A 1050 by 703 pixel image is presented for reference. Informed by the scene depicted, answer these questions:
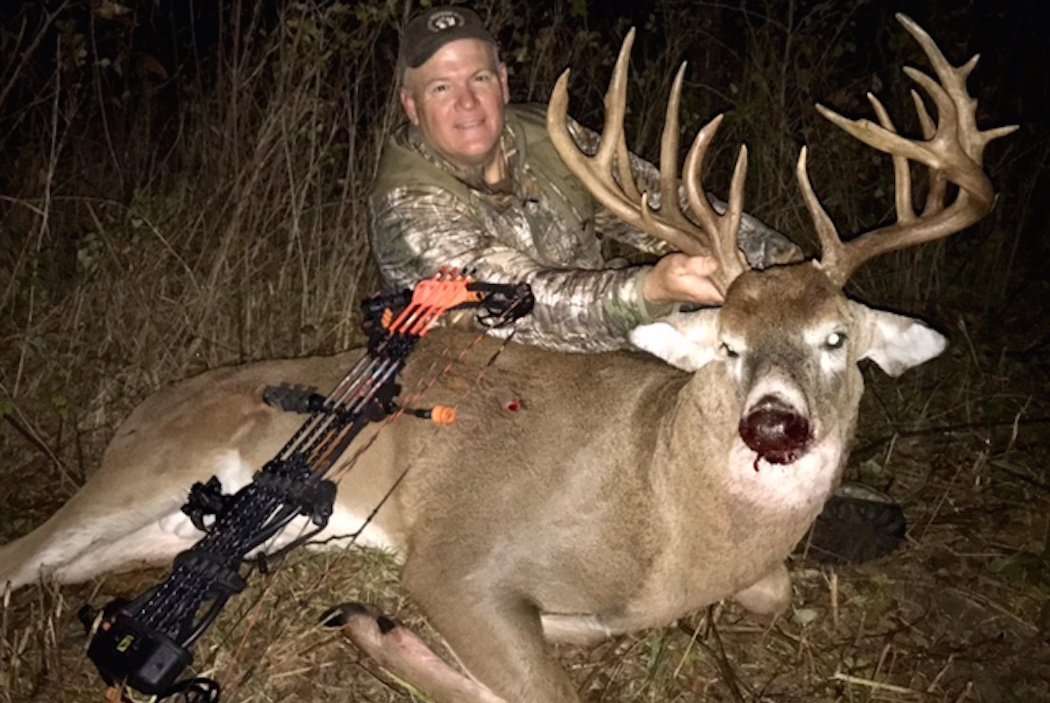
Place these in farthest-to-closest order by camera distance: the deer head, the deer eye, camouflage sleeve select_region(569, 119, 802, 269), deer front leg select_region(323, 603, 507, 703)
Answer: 1. camouflage sleeve select_region(569, 119, 802, 269)
2. deer front leg select_region(323, 603, 507, 703)
3. the deer eye
4. the deer head

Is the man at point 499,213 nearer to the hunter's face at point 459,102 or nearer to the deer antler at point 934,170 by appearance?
the hunter's face at point 459,102

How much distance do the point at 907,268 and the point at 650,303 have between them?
2856mm

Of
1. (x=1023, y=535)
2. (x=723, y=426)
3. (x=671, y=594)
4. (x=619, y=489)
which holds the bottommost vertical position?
(x=1023, y=535)

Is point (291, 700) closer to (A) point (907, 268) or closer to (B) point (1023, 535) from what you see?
(B) point (1023, 535)

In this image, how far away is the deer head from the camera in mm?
2613

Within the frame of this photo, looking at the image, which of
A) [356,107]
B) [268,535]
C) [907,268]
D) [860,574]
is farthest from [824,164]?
[268,535]

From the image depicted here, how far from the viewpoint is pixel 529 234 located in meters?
3.94

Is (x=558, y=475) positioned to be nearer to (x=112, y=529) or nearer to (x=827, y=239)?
(x=827, y=239)

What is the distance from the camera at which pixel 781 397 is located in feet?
8.16

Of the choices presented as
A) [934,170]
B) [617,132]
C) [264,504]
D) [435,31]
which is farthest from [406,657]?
[435,31]

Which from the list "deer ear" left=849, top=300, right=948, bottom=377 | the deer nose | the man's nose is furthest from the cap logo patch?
the deer nose

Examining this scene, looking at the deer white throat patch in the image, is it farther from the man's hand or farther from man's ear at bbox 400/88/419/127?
man's ear at bbox 400/88/419/127

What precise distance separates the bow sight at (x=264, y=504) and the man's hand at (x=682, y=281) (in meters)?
0.35

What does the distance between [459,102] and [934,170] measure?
1.62m
